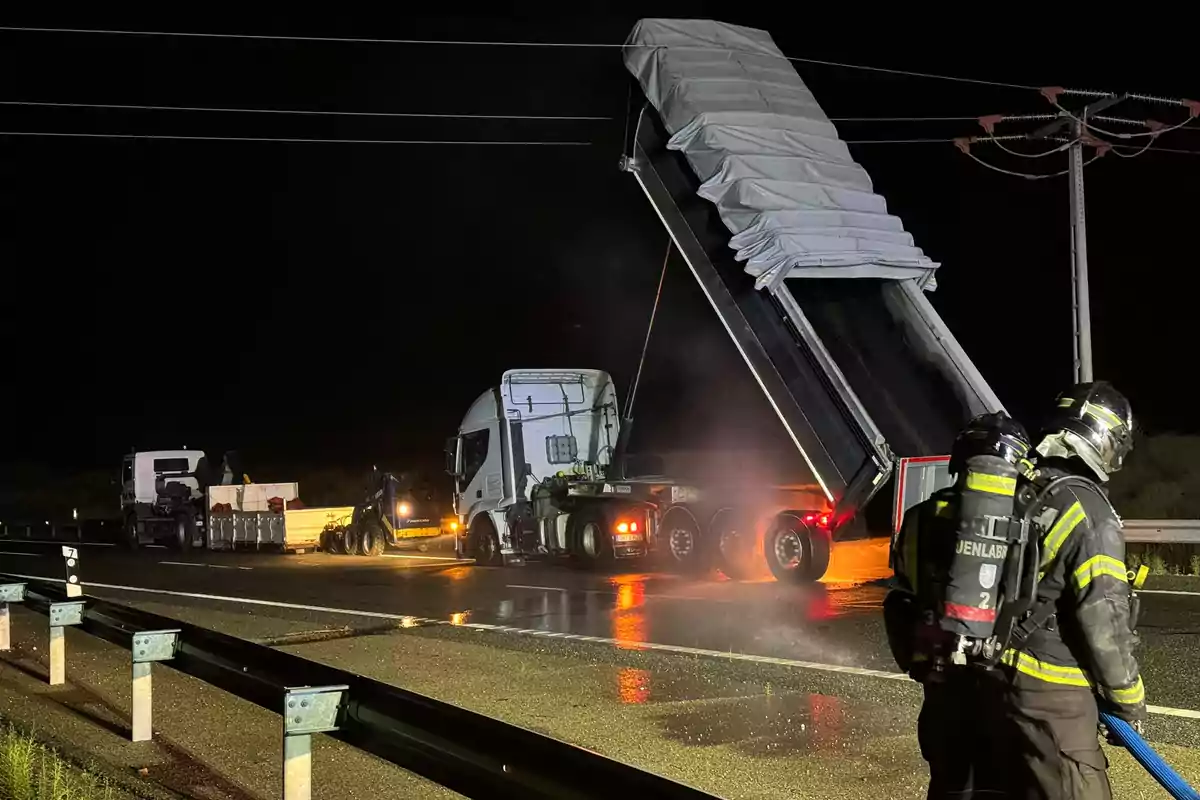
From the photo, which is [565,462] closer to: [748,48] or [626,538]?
[626,538]

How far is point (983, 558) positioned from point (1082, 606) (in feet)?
0.99

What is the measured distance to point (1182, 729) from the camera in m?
6.35

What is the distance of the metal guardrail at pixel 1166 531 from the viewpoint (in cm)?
1372

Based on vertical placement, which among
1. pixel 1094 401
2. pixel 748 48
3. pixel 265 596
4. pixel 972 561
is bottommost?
pixel 265 596

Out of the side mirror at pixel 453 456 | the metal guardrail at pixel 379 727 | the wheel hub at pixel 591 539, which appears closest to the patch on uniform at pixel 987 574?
the metal guardrail at pixel 379 727

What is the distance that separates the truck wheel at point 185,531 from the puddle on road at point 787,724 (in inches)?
968

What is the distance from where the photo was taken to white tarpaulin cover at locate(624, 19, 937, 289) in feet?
39.7

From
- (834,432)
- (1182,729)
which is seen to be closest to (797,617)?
(834,432)

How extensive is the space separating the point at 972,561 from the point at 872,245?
9.46 metres

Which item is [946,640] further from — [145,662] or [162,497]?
[162,497]

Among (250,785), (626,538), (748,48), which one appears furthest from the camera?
(626,538)

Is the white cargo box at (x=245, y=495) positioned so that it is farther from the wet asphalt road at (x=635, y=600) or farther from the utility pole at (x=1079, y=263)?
the utility pole at (x=1079, y=263)

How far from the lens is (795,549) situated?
1409cm

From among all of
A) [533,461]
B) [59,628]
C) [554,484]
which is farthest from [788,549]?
[59,628]
